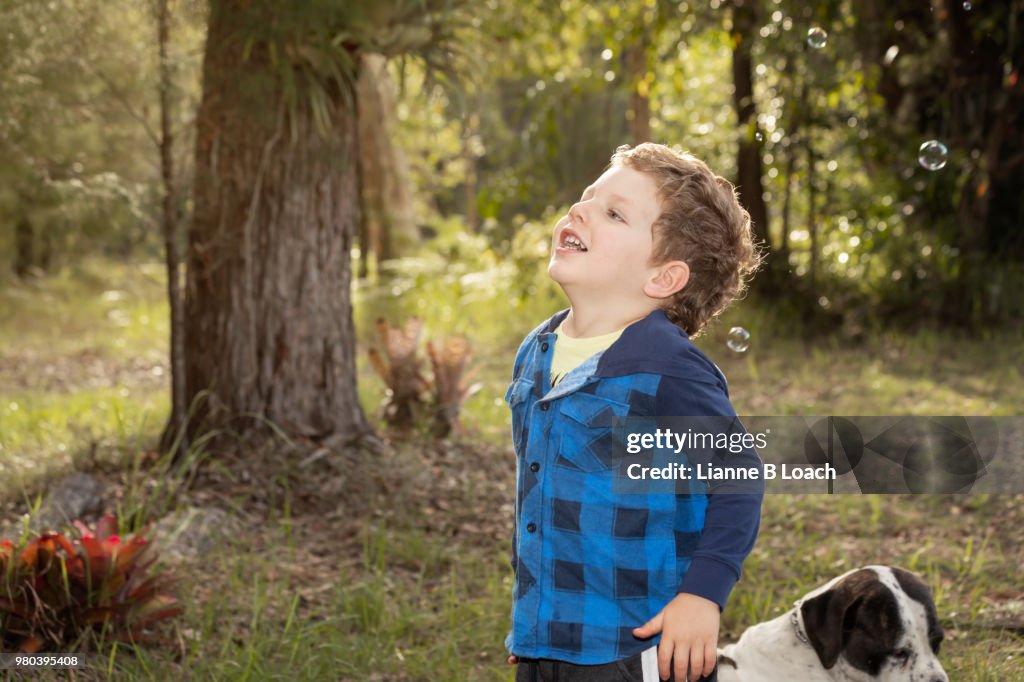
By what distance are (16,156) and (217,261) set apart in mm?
1720

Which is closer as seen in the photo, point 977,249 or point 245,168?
point 245,168

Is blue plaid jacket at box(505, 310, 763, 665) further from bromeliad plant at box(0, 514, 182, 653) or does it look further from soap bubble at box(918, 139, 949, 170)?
soap bubble at box(918, 139, 949, 170)

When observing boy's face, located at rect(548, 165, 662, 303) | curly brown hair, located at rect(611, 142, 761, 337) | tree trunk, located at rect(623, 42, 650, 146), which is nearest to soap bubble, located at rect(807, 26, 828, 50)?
curly brown hair, located at rect(611, 142, 761, 337)

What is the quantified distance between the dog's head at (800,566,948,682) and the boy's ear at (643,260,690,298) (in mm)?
886

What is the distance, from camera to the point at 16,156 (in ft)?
18.9

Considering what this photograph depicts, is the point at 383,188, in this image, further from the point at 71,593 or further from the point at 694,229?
the point at 694,229

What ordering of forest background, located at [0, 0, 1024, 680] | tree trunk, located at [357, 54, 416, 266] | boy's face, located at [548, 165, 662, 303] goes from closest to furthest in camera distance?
boy's face, located at [548, 165, 662, 303] < forest background, located at [0, 0, 1024, 680] < tree trunk, located at [357, 54, 416, 266]

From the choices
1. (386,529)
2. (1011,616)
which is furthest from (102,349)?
(1011,616)

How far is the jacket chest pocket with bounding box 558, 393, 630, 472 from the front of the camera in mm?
2131

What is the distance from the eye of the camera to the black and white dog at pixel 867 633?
2422 millimetres

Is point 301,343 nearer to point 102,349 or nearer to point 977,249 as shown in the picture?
point 977,249

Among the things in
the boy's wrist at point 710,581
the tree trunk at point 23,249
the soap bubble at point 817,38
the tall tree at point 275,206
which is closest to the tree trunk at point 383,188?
the tree trunk at point 23,249

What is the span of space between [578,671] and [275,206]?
11.2ft

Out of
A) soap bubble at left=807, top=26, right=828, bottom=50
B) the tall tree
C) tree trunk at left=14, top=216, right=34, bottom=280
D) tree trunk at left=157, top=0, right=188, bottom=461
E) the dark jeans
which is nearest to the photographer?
the dark jeans
